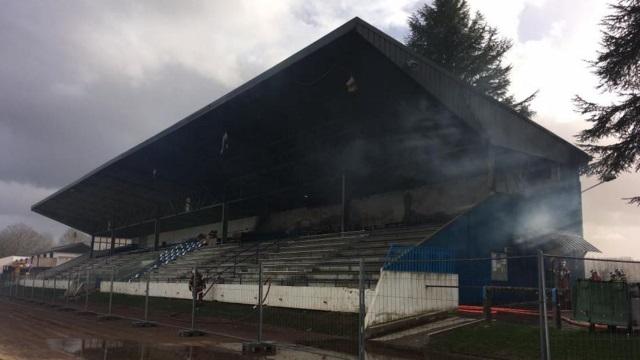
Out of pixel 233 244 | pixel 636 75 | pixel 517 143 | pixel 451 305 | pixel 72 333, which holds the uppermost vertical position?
pixel 636 75

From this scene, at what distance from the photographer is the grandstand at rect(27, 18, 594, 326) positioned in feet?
61.3

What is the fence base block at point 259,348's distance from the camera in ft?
37.9

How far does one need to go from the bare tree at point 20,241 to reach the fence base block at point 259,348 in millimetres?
148941

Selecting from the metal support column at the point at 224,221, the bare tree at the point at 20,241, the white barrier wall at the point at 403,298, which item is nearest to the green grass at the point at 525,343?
the white barrier wall at the point at 403,298

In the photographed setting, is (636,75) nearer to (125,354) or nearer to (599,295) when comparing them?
(599,295)

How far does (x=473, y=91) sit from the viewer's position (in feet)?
67.0

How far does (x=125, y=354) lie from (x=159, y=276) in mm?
22582

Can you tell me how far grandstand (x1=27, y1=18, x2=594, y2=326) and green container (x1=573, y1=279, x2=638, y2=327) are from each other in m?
4.99

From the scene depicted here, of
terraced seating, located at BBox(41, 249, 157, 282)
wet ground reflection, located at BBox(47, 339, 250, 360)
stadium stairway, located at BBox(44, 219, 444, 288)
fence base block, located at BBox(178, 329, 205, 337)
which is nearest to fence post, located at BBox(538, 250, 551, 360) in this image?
wet ground reflection, located at BBox(47, 339, 250, 360)

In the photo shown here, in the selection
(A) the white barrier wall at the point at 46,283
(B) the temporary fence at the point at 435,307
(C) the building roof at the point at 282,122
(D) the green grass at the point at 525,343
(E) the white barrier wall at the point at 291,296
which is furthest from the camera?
(A) the white barrier wall at the point at 46,283

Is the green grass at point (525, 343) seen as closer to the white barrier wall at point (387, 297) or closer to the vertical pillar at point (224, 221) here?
the white barrier wall at point (387, 297)

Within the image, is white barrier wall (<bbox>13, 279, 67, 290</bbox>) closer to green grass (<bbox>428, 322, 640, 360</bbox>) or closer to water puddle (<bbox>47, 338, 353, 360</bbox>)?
water puddle (<bbox>47, 338, 353, 360</bbox>)

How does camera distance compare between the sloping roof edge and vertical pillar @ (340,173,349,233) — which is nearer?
the sloping roof edge

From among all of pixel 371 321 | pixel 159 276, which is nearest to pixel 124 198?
pixel 159 276
